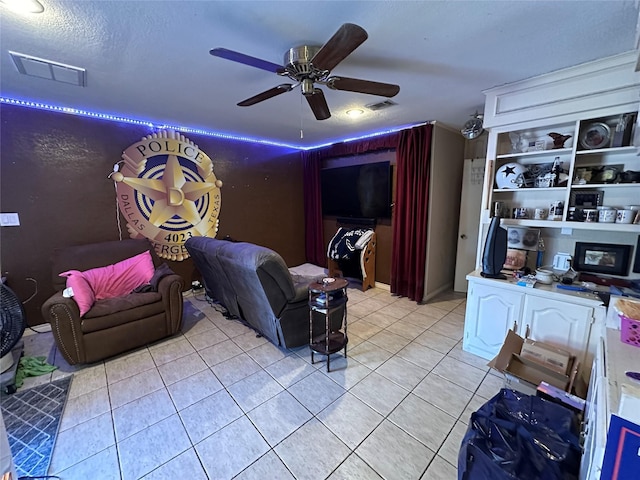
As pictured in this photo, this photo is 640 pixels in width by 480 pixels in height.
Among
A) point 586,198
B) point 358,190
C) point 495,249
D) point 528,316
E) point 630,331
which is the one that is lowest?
point 528,316

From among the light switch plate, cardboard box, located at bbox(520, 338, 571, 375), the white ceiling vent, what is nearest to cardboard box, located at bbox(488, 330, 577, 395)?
cardboard box, located at bbox(520, 338, 571, 375)

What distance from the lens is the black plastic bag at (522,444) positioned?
1.11 metres

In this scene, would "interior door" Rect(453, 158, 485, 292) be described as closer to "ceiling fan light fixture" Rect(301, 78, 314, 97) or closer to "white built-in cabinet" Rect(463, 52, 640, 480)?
"white built-in cabinet" Rect(463, 52, 640, 480)

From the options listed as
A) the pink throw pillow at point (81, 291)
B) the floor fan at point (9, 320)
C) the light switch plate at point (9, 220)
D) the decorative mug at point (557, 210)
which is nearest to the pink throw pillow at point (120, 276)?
the pink throw pillow at point (81, 291)

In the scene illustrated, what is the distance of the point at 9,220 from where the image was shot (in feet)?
8.87

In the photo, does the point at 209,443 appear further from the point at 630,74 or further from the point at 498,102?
the point at 630,74

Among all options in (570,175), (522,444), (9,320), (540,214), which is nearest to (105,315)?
(9,320)

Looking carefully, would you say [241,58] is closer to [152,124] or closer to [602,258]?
[152,124]

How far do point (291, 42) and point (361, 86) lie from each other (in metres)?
0.51

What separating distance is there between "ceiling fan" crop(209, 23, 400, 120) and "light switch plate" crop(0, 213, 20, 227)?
276 centimetres

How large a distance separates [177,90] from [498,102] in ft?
9.19

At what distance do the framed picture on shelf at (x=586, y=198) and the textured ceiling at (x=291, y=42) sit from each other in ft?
3.10

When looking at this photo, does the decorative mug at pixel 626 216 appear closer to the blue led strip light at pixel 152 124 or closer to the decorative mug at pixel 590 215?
the decorative mug at pixel 590 215

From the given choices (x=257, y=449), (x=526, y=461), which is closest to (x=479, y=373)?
(x=526, y=461)
